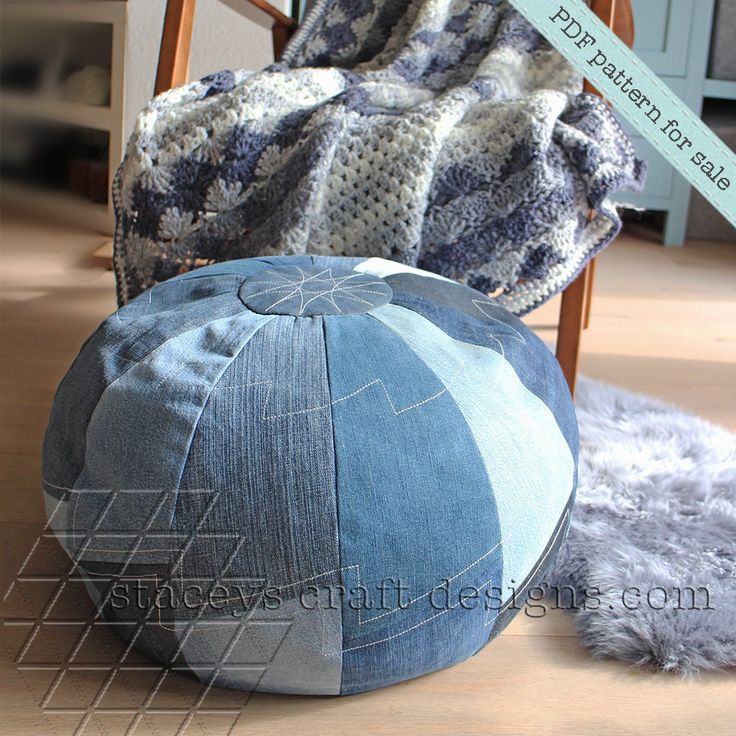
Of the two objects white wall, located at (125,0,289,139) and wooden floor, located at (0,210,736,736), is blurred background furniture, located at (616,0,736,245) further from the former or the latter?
wooden floor, located at (0,210,736,736)

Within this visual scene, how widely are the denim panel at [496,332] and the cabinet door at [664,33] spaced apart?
1.98 meters

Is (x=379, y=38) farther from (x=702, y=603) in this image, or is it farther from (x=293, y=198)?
(x=702, y=603)

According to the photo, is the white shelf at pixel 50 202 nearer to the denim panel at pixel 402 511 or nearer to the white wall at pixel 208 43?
the denim panel at pixel 402 511

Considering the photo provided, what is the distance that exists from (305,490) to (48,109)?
1.03 ft

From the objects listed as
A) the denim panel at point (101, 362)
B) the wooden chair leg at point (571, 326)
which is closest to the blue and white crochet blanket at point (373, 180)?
the wooden chair leg at point (571, 326)

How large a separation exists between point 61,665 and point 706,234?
2422 millimetres

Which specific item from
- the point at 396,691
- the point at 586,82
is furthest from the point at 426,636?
the point at 586,82

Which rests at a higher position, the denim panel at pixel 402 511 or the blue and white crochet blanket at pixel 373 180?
the blue and white crochet blanket at pixel 373 180

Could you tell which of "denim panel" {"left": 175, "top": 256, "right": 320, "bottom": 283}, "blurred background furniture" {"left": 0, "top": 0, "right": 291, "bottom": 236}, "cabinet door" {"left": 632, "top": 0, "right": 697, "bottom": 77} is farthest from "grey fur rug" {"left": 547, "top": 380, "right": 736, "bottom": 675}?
"cabinet door" {"left": 632, "top": 0, "right": 697, "bottom": 77}

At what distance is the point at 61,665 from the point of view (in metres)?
0.78

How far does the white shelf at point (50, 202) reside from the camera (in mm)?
489

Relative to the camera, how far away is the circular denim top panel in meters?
0.81

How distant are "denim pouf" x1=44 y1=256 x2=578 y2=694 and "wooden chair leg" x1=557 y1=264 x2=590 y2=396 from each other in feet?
1.57

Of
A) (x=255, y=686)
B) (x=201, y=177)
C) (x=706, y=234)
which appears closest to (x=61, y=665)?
(x=255, y=686)
